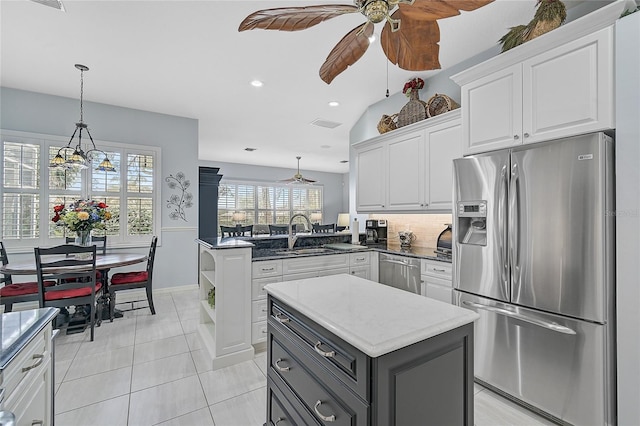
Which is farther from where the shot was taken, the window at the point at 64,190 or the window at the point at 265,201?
the window at the point at 265,201

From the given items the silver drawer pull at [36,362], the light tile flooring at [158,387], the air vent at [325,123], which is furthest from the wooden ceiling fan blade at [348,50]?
the air vent at [325,123]

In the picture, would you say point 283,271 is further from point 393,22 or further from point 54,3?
point 54,3

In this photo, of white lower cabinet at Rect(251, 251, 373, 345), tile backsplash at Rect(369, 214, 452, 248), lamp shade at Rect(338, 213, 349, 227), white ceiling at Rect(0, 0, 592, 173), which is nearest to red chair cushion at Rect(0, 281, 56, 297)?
white ceiling at Rect(0, 0, 592, 173)

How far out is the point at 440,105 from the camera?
3064mm

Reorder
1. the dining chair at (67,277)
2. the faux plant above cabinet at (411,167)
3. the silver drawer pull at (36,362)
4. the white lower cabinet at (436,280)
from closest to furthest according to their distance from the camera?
the silver drawer pull at (36,362) → the white lower cabinet at (436,280) → the dining chair at (67,277) → the faux plant above cabinet at (411,167)

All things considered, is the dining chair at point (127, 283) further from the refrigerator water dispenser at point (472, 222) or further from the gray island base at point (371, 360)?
the refrigerator water dispenser at point (472, 222)

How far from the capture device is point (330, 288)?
1.51 m

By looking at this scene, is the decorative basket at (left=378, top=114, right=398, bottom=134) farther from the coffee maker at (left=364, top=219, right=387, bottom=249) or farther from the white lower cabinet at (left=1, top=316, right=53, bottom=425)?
the white lower cabinet at (left=1, top=316, right=53, bottom=425)

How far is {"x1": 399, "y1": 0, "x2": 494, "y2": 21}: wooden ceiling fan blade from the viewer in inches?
44.9

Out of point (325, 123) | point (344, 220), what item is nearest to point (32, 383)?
point (325, 123)

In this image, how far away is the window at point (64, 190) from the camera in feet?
12.7

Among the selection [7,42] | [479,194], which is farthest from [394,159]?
[7,42]

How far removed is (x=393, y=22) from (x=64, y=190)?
195 inches

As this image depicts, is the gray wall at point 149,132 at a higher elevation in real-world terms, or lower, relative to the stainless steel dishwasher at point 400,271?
higher
